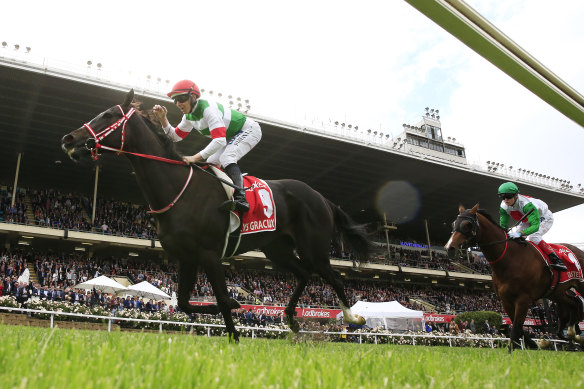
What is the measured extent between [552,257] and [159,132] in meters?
6.40

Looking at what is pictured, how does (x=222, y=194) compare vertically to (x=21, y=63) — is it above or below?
below

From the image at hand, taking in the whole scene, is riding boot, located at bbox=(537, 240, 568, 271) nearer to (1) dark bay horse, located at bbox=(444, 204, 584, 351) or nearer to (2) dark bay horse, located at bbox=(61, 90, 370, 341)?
(1) dark bay horse, located at bbox=(444, 204, 584, 351)

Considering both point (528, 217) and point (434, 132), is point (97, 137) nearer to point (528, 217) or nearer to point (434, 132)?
point (528, 217)

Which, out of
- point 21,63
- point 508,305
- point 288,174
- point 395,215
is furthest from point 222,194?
point 395,215

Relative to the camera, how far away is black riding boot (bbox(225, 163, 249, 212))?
16.5 feet

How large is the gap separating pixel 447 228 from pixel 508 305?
50.9 meters

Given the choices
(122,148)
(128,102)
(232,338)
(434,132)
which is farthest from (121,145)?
(434,132)

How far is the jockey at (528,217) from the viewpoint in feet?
23.5

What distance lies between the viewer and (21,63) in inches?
928

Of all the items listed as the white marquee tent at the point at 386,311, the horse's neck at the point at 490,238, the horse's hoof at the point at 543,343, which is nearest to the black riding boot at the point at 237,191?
the horse's neck at the point at 490,238

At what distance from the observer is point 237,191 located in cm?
518

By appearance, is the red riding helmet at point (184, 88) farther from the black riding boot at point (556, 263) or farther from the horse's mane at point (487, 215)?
the black riding boot at point (556, 263)

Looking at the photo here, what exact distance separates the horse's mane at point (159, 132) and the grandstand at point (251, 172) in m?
18.5

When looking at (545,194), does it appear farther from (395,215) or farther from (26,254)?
(26,254)
